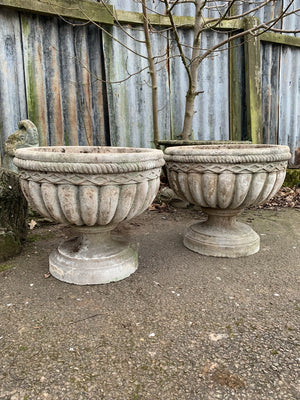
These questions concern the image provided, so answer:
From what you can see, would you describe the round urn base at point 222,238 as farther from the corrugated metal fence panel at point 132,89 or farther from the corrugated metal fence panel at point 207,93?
the corrugated metal fence panel at point 207,93

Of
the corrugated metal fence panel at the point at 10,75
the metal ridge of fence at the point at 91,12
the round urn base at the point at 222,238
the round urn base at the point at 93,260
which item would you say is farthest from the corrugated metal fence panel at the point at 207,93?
the round urn base at the point at 93,260

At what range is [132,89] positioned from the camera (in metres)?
3.90

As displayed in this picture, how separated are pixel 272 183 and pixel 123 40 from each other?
259 cm

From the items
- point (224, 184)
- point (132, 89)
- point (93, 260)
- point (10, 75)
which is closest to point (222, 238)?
point (224, 184)

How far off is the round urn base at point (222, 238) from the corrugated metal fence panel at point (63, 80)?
182 cm

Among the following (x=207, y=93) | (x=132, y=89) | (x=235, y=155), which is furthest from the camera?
(x=207, y=93)

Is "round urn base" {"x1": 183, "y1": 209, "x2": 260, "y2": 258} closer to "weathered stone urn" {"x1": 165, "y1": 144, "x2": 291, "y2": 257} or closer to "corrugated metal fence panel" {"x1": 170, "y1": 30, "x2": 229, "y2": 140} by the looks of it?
A: "weathered stone urn" {"x1": 165, "y1": 144, "x2": 291, "y2": 257}

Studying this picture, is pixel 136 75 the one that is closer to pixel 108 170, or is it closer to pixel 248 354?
pixel 108 170

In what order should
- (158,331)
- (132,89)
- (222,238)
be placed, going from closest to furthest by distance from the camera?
(158,331)
(222,238)
(132,89)

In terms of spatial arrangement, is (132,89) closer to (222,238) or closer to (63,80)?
(63,80)

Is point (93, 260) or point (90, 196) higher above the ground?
point (90, 196)

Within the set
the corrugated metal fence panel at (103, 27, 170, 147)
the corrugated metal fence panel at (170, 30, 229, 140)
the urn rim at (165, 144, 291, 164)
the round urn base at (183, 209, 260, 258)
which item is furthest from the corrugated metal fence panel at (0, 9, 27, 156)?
the round urn base at (183, 209, 260, 258)

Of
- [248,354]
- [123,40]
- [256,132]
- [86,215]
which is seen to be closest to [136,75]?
[123,40]

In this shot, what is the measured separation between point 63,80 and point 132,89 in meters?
0.81
